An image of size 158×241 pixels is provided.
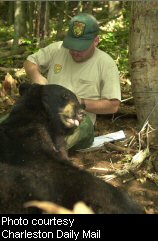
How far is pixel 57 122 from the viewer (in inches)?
182

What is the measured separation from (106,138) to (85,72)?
110 centimetres

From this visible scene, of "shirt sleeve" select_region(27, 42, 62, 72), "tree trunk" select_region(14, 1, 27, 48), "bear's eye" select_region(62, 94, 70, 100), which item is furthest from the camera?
"tree trunk" select_region(14, 1, 27, 48)

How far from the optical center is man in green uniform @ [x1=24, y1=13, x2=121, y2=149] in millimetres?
5770

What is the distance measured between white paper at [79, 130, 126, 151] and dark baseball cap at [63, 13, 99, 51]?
1.45 meters

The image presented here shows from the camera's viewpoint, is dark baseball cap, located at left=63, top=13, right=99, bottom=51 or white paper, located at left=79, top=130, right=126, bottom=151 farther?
white paper, located at left=79, top=130, right=126, bottom=151

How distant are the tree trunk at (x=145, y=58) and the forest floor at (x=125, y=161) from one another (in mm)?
429

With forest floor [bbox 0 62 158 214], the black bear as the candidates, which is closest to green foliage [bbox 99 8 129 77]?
forest floor [bbox 0 62 158 214]

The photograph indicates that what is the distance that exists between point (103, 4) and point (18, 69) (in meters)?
14.6

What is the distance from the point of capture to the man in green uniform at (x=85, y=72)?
5.77 meters

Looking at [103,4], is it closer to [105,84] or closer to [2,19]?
[2,19]

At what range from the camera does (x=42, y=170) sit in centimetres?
383

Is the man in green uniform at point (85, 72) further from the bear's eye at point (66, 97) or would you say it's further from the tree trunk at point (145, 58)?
the bear's eye at point (66, 97)

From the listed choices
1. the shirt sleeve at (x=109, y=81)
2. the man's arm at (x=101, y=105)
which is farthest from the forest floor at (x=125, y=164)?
the shirt sleeve at (x=109, y=81)

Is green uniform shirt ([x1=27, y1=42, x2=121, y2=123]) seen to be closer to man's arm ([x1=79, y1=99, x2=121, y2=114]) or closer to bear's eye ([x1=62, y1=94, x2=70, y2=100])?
man's arm ([x1=79, y1=99, x2=121, y2=114])
